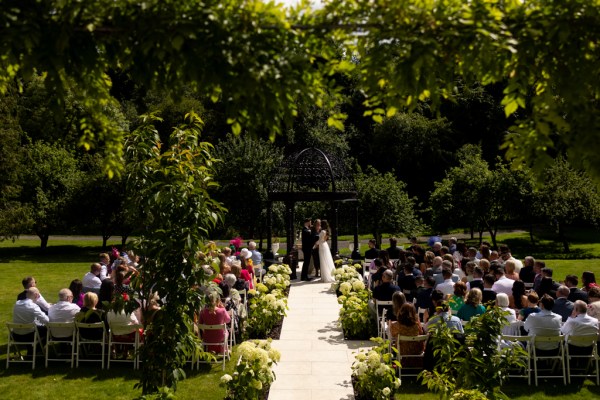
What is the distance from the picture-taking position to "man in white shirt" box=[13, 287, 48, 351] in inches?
375

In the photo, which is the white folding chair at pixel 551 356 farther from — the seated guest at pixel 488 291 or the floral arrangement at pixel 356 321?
the floral arrangement at pixel 356 321

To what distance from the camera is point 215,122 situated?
42.8 meters

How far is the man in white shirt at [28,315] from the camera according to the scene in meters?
9.52

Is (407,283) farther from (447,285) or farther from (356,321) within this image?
(356,321)

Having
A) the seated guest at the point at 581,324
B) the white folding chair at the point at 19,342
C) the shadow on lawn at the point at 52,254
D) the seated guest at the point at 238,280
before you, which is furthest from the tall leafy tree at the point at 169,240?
the shadow on lawn at the point at 52,254

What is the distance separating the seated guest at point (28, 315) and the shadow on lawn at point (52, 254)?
18243mm

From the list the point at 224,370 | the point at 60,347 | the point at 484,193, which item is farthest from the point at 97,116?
the point at 484,193

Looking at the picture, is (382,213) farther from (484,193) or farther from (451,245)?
(451,245)

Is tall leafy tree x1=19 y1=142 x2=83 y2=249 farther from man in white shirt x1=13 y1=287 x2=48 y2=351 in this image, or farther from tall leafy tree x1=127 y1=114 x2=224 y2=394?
tall leafy tree x1=127 y1=114 x2=224 y2=394

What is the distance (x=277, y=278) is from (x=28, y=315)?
651 cm

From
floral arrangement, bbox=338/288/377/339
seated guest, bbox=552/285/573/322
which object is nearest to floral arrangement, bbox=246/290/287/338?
floral arrangement, bbox=338/288/377/339

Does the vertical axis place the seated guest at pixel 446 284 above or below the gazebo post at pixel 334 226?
below

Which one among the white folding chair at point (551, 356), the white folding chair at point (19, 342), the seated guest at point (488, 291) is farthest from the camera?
the seated guest at point (488, 291)

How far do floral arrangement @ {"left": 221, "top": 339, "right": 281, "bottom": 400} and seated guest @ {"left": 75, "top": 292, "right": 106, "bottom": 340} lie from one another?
10.2ft
